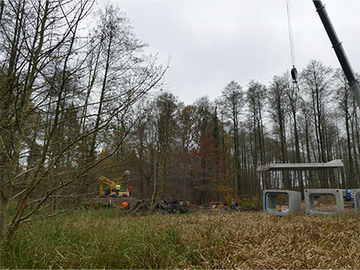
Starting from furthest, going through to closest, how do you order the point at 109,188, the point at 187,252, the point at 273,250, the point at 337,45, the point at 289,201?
the point at 289,201
the point at 337,45
the point at 109,188
the point at 187,252
the point at 273,250

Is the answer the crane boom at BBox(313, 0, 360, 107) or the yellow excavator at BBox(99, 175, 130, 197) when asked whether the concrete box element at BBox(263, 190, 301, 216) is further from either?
the yellow excavator at BBox(99, 175, 130, 197)

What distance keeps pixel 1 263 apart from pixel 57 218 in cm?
326

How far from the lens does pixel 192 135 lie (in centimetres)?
2144

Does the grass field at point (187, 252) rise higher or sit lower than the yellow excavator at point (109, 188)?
lower

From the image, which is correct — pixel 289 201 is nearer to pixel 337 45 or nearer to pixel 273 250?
pixel 337 45

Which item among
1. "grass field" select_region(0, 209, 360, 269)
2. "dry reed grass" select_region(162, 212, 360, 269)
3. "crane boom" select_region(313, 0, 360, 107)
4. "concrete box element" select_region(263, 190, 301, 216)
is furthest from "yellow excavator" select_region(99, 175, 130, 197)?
"crane boom" select_region(313, 0, 360, 107)

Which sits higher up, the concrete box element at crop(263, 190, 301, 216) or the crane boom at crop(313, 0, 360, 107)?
the crane boom at crop(313, 0, 360, 107)

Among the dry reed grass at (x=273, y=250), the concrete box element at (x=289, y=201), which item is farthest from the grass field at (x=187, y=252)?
the concrete box element at (x=289, y=201)

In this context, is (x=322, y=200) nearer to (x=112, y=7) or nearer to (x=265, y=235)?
(x=265, y=235)

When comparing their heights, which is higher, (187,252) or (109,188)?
(109,188)

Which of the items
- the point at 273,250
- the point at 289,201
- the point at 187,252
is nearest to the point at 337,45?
the point at 289,201

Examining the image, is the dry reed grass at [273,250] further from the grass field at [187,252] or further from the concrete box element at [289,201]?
the concrete box element at [289,201]

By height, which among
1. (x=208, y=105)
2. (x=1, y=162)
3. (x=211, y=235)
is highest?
Answer: (x=208, y=105)

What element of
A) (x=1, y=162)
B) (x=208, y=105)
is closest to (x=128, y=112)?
(x=1, y=162)
